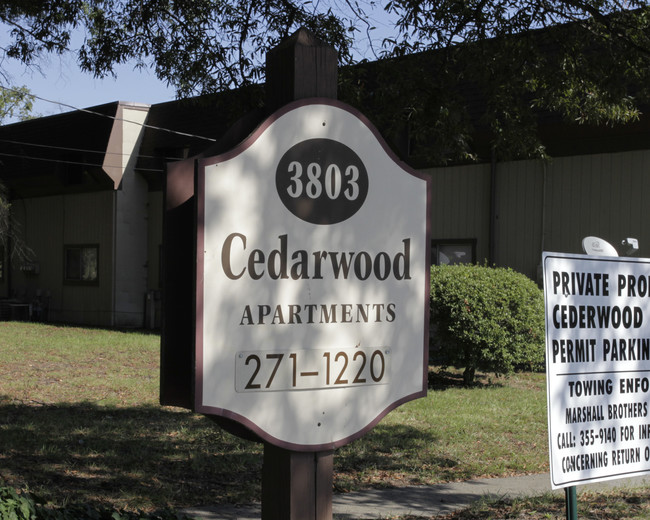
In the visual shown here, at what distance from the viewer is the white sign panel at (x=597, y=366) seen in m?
3.80

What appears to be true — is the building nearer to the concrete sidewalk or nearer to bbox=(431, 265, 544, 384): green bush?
bbox=(431, 265, 544, 384): green bush

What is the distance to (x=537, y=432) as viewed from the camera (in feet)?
31.1

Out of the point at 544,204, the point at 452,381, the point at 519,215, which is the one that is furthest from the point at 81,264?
the point at 452,381

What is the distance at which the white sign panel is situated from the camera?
3.80m

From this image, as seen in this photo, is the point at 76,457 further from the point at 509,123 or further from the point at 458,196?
the point at 458,196

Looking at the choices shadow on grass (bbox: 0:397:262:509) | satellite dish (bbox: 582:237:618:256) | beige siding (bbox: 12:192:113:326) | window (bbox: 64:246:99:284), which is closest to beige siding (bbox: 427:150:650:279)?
shadow on grass (bbox: 0:397:262:509)

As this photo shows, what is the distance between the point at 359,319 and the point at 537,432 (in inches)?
281

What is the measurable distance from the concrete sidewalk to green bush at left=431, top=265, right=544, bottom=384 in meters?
5.03

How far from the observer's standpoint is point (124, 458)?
7.59 m

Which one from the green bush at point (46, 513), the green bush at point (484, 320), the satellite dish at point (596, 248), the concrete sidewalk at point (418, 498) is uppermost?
the satellite dish at point (596, 248)

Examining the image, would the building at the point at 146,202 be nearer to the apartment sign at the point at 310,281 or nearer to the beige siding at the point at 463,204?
the beige siding at the point at 463,204

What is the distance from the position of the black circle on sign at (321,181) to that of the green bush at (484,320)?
9662 millimetres

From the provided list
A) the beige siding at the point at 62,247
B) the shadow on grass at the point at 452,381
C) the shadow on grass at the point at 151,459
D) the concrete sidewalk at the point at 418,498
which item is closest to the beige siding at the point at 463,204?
the shadow on grass at the point at 452,381

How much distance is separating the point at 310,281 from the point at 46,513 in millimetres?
2145
